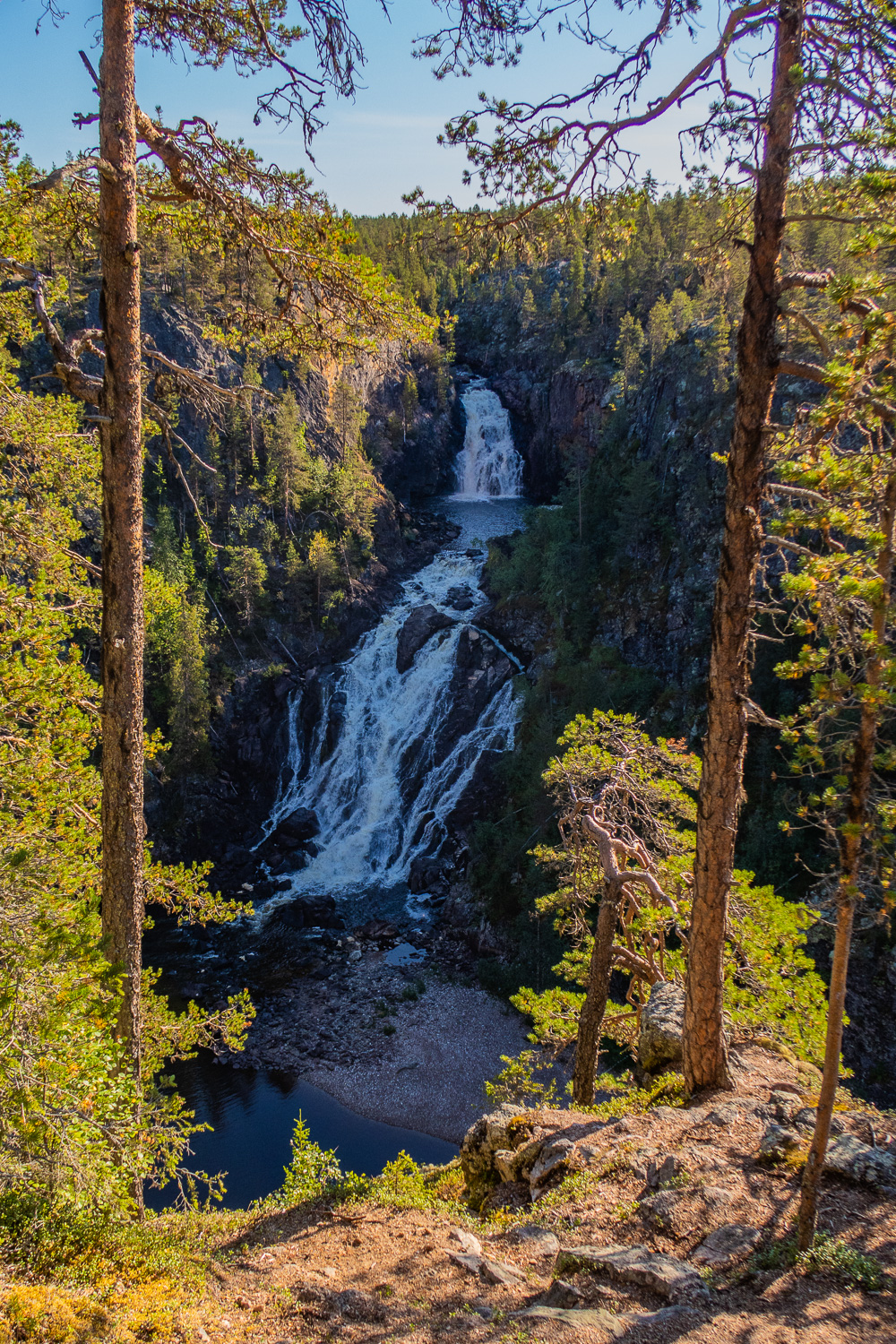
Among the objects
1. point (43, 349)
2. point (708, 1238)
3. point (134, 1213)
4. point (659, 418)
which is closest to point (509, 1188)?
point (708, 1238)

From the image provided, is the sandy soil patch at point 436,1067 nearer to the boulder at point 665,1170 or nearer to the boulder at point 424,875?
the boulder at point 424,875

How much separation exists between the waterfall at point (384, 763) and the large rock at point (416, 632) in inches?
11.4

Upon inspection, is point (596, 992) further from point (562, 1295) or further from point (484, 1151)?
point (562, 1295)

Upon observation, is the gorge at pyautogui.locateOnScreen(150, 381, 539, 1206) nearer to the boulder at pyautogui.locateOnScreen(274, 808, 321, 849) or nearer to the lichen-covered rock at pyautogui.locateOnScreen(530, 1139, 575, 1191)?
the boulder at pyautogui.locateOnScreen(274, 808, 321, 849)

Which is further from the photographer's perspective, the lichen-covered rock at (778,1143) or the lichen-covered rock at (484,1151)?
the lichen-covered rock at (484,1151)

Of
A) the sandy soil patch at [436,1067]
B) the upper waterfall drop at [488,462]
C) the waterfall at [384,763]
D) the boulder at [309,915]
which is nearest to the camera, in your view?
the sandy soil patch at [436,1067]

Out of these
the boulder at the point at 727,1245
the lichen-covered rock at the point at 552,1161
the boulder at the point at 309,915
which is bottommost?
the boulder at the point at 309,915

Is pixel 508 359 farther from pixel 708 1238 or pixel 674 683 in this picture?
pixel 708 1238

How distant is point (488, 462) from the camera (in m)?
47.8

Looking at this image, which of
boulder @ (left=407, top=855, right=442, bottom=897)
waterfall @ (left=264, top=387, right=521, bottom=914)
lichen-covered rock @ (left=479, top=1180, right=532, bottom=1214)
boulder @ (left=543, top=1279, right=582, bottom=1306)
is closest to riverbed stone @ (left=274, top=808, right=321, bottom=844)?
waterfall @ (left=264, top=387, right=521, bottom=914)

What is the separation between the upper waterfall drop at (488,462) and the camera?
47719mm

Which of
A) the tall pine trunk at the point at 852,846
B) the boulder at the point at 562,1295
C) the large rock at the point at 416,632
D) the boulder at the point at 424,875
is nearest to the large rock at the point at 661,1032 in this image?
the tall pine trunk at the point at 852,846

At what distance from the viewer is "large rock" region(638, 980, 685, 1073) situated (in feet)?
23.4

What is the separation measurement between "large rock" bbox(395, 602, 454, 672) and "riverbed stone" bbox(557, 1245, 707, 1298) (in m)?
26.5
